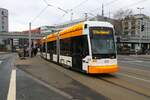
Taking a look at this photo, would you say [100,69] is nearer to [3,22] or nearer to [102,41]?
[102,41]

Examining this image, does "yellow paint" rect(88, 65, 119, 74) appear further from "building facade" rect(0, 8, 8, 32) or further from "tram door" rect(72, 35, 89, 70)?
"building facade" rect(0, 8, 8, 32)

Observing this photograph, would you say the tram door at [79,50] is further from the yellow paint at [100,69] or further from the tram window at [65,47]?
the tram window at [65,47]

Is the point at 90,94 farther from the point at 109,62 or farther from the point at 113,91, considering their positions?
the point at 109,62

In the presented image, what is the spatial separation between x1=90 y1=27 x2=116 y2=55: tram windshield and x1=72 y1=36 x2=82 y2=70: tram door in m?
1.48

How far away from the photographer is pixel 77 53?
68.2ft

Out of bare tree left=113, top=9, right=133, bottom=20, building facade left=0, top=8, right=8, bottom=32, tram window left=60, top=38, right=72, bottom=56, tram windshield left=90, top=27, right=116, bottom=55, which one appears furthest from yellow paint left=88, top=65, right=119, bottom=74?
building facade left=0, top=8, right=8, bottom=32

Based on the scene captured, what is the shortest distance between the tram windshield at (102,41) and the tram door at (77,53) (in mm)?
1485

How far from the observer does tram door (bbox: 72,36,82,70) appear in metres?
20.2

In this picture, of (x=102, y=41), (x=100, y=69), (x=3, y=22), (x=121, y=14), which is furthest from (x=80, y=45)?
(x=3, y=22)

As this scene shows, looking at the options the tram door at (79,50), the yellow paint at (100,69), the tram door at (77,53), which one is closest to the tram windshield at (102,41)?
the tram door at (79,50)

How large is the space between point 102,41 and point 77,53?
8.09ft

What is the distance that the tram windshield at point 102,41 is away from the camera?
1869 centimetres

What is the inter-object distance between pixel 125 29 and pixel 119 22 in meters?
6.87

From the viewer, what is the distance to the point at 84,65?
19266 millimetres
